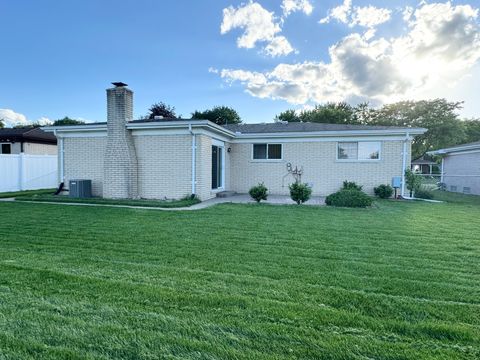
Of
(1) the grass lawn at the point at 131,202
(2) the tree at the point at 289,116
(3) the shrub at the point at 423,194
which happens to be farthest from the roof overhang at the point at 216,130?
(2) the tree at the point at 289,116

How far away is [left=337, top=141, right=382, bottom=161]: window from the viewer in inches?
541

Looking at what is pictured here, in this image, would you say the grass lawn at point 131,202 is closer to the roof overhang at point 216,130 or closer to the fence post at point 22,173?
the roof overhang at point 216,130

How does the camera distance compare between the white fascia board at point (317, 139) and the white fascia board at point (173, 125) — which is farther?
the white fascia board at point (317, 139)

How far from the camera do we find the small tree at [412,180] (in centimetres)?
1293

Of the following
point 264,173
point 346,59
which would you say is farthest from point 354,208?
point 346,59

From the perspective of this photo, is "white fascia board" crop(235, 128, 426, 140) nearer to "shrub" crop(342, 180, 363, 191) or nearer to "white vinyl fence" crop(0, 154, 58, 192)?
"shrub" crop(342, 180, 363, 191)

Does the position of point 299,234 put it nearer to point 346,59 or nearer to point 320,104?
point 346,59

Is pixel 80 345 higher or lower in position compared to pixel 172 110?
lower

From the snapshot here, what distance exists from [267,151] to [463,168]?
12539 millimetres

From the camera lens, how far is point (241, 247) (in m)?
5.18

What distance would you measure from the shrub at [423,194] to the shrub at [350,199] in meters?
4.88

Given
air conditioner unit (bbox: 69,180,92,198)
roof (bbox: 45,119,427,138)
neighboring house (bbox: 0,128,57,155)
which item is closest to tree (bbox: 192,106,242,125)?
neighboring house (bbox: 0,128,57,155)

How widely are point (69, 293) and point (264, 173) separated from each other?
40.2 ft

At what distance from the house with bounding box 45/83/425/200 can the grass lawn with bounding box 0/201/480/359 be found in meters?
5.13
